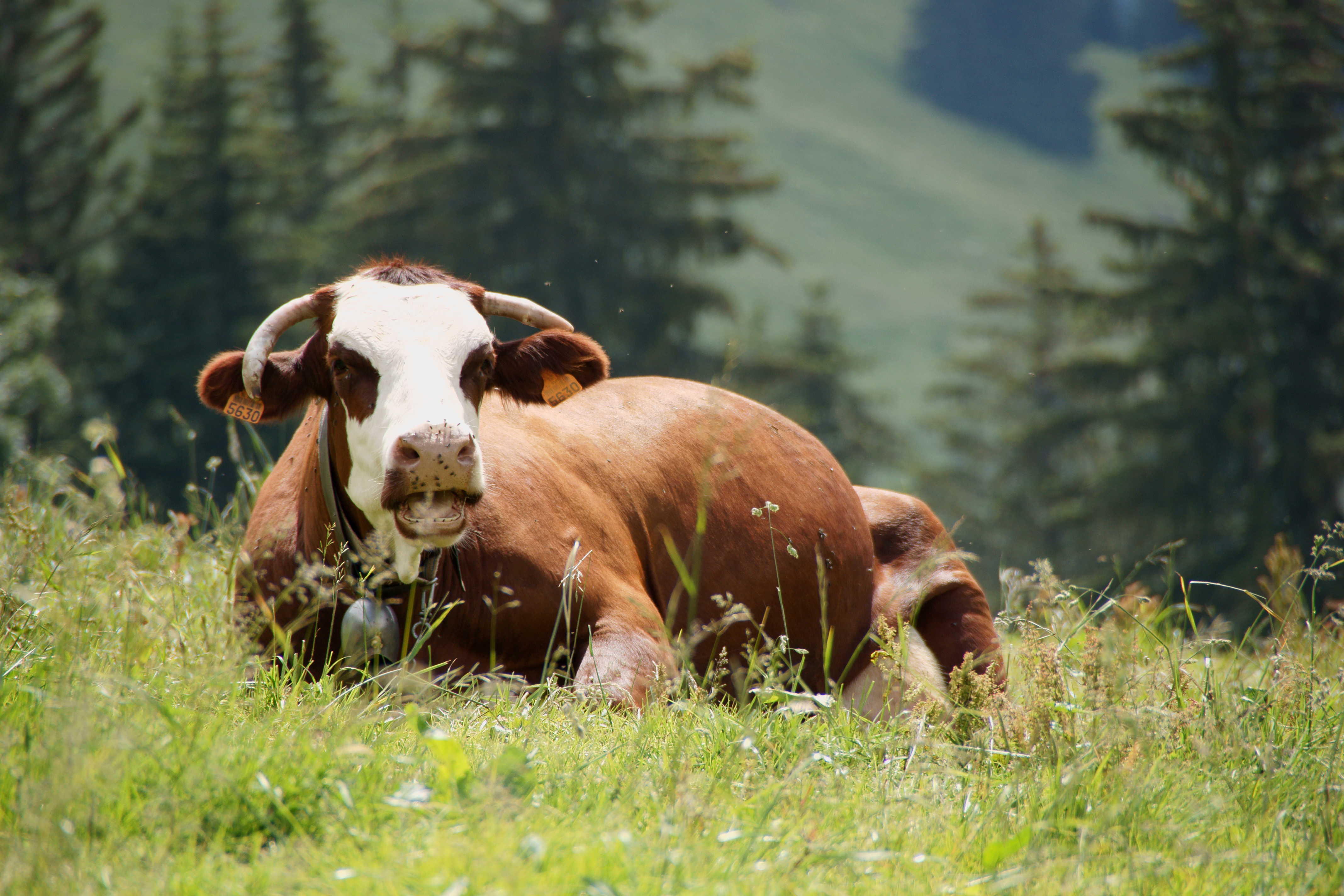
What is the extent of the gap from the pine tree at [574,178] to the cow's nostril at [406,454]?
2845 centimetres

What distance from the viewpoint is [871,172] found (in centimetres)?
14725

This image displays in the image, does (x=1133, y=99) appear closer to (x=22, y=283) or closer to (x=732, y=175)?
(x=732, y=175)

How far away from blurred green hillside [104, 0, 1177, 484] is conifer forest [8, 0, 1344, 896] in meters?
29.1

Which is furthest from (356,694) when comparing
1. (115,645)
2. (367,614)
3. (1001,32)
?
(1001,32)

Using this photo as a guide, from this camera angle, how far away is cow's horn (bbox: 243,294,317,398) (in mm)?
3994

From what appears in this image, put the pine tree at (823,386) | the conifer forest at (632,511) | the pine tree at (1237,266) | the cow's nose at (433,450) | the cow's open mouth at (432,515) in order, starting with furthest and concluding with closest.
Answer: the pine tree at (823,386), the pine tree at (1237,266), the cow's open mouth at (432,515), the cow's nose at (433,450), the conifer forest at (632,511)

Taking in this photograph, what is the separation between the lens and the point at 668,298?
1313 inches

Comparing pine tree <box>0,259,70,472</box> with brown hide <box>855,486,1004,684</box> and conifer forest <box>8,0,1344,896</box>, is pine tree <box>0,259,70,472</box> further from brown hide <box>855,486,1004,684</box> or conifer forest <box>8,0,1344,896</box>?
brown hide <box>855,486,1004,684</box>

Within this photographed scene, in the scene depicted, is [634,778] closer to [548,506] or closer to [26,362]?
[548,506]

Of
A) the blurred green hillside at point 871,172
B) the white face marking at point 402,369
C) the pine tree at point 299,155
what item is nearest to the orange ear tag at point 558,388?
the white face marking at point 402,369

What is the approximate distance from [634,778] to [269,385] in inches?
89.9

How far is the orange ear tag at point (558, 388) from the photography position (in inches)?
183

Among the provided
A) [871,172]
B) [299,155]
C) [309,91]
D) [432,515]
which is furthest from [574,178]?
[871,172]

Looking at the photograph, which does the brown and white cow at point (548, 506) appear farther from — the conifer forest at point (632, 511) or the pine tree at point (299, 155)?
the pine tree at point (299, 155)
